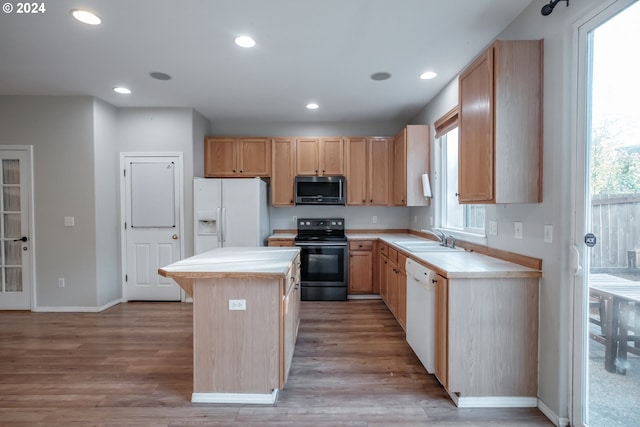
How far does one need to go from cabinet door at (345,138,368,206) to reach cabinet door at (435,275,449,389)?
2492mm

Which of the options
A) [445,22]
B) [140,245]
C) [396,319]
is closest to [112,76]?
[140,245]

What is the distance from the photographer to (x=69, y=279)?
12.0 feet

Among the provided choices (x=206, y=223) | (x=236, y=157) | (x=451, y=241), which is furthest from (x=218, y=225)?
(x=451, y=241)

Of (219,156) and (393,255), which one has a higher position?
(219,156)

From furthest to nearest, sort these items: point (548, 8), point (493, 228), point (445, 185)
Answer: point (445, 185)
point (493, 228)
point (548, 8)

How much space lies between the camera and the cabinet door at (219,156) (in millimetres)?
4414

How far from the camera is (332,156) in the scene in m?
4.41

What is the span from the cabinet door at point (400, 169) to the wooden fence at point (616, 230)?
2.30 m

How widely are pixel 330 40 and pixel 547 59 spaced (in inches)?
59.1

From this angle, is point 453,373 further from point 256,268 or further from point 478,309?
point 256,268

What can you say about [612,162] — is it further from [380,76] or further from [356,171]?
[356,171]

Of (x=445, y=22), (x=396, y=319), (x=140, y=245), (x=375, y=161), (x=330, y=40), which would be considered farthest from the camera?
(x=375, y=161)

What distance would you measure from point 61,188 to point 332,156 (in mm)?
3489

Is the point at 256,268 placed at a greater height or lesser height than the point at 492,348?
greater
